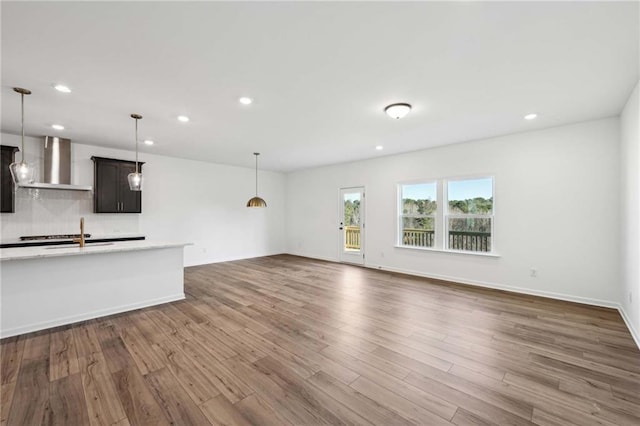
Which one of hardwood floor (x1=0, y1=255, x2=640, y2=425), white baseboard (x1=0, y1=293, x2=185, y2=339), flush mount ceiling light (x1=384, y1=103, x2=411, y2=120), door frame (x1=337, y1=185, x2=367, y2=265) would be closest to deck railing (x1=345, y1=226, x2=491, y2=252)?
door frame (x1=337, y1=185, x2=367, y2=265)

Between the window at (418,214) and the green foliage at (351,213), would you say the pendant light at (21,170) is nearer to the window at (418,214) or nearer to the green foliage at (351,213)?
the green foliage at (351,213)

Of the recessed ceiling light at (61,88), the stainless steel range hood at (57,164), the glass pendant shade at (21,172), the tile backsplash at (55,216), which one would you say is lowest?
the tile backsplash at (55,216)

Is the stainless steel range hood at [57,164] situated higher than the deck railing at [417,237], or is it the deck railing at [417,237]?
the stainless steel range hood at [57,164]

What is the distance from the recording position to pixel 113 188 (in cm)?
552

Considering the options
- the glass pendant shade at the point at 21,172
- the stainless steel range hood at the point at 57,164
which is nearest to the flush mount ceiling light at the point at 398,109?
the glass pendant shade at the point at 21,172

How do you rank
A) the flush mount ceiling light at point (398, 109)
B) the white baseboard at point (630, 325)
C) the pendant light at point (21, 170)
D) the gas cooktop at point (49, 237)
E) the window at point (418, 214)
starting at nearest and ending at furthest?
1. the white baseboard at point (630, 325)
2. the pendant light at point (21, 170)
3. the flush mount ceiling light at point (398, 109)
4. the gas cooktop at point (49, 237)
5. the window at point (418, 214)

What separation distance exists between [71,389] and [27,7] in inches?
110

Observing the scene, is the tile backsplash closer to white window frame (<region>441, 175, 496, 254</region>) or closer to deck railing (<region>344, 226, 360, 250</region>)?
deck railing (<region>344, 226, 360, 250</region>)

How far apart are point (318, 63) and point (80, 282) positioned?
Result: 4.01 meters

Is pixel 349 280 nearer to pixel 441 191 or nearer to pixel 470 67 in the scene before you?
pixel 441 191

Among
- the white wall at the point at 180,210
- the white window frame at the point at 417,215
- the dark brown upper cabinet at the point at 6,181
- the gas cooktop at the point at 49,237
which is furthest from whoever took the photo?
the white window frame at the point at 417,215

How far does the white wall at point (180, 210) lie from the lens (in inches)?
196

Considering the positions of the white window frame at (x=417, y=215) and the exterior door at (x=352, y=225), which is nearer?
the white window frame at (x=417, y=215)

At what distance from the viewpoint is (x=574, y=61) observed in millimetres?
2438
